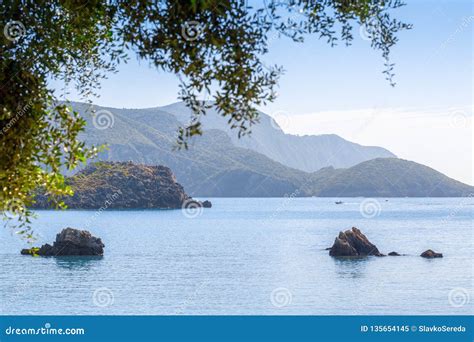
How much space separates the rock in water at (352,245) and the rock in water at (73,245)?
41007 millimetres

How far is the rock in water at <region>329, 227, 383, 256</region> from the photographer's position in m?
100

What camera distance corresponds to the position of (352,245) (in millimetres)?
102062

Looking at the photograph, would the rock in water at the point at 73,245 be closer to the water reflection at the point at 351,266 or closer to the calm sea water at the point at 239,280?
the calm sea water at the point at 239,280

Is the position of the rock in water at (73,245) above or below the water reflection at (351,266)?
above

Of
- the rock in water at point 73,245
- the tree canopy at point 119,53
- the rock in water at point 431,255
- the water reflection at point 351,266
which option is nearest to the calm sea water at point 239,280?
the water reflection at point 351,266

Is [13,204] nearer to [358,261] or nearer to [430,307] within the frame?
[430,307]

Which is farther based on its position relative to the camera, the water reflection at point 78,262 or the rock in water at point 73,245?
the rock in water at point 73,245

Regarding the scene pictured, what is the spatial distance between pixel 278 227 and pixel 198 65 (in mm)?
185452

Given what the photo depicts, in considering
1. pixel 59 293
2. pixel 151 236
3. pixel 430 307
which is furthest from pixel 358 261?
pixel 151 236

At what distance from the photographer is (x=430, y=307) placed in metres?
71.2

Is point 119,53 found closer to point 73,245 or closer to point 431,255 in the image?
point 73,245

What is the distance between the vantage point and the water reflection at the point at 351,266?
91188 millimetres

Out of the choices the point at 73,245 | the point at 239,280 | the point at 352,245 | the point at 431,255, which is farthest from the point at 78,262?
the point at 431,255

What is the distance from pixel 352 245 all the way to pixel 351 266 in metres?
5.59
